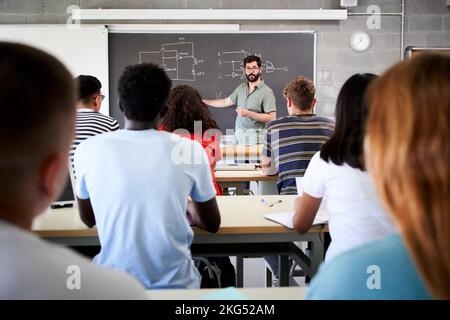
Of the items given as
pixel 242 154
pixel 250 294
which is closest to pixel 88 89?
pixel 242 154

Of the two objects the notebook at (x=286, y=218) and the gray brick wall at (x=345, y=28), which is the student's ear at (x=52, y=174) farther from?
the gray brick wall at (x=345, y=28)

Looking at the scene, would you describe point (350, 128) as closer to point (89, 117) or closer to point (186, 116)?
point (186, 116)

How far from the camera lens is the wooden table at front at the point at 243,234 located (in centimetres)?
203

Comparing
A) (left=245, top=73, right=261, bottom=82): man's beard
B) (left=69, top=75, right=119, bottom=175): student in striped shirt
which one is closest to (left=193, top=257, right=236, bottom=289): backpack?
A: (left=69, top=75, right=119, bottom=175): student in striped shirt

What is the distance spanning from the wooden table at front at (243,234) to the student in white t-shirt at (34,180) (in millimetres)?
1166

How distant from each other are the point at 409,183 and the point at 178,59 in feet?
17.0

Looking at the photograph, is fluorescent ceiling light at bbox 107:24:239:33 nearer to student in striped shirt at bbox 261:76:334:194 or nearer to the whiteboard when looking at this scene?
the whiteboard

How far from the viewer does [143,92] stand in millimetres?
1704

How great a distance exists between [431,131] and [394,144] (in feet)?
0.17

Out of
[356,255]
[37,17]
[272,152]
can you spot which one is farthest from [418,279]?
[37,17]

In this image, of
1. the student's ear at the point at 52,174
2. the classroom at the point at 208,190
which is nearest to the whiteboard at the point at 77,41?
the classroom at the point at 208,190

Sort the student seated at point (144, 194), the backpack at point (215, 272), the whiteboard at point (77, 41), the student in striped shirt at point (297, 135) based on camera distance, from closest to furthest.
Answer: the student seated at point (144, 194)
the backpack at point (215, 272)
the student in striped shirt at point (297, 135)
the whiteboard at point (77, 41)

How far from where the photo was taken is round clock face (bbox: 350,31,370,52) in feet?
18.8
